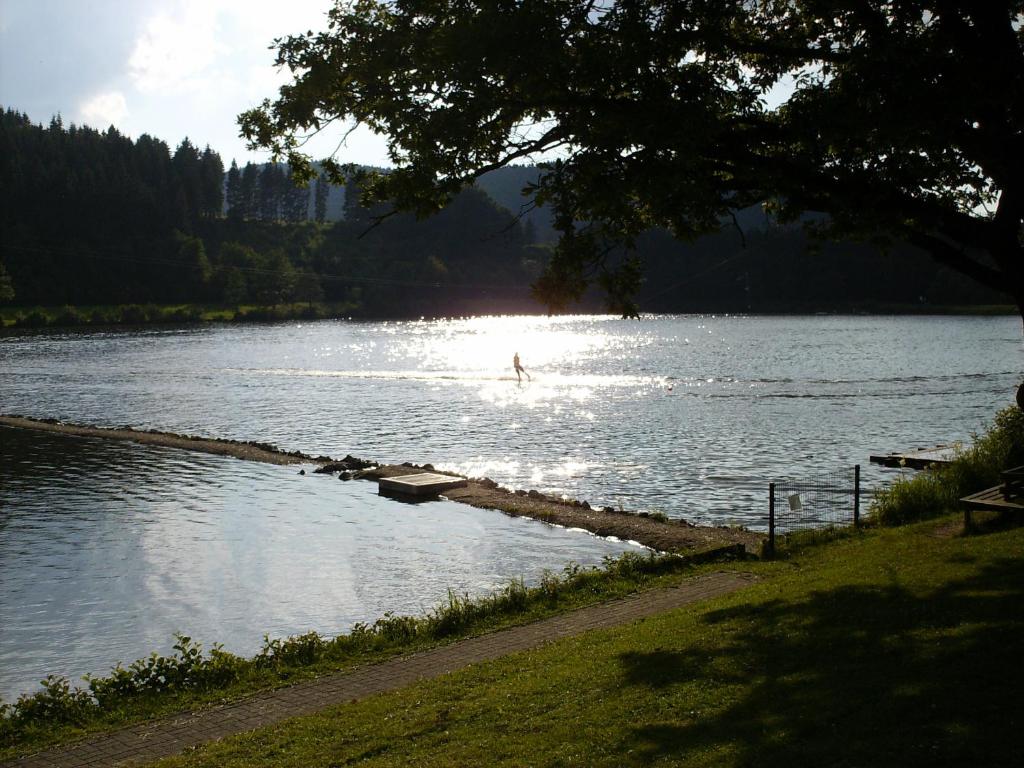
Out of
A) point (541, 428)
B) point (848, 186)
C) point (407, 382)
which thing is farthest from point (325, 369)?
point (848, 186)

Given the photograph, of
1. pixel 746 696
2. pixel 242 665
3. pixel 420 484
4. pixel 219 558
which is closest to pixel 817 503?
pixel 420 484

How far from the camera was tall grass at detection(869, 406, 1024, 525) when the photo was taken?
24219mm

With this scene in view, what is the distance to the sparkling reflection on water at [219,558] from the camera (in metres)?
Result: 20.2

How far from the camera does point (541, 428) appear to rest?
5991 cm

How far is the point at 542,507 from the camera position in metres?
33.2

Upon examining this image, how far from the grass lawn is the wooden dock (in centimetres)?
2561

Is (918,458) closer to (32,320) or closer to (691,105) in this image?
(691,105)

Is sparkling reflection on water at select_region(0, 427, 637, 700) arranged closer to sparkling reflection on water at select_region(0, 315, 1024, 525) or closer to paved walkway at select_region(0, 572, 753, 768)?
paved walkway at select_region(0, 572, 753, 768)

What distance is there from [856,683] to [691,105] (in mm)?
9663

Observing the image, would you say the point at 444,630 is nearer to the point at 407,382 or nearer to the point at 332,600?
the point at 332,600

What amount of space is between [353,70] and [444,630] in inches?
440

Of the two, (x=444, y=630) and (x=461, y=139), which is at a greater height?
(x=461, y=139)

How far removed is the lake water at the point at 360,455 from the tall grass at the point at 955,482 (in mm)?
6846

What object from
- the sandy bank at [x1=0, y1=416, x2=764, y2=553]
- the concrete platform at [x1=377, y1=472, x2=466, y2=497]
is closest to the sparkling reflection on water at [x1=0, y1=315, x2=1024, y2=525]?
the sandy bank at [x1=0, y1=416, x2=764, y2=553]
